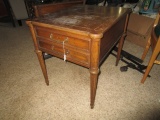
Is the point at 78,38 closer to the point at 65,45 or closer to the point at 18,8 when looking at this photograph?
the point at 65,45

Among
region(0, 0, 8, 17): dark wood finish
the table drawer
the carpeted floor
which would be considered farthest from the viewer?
region(0, 0, 8, 17): dark wood finish

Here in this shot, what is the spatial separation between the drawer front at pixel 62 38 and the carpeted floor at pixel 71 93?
2.07ft

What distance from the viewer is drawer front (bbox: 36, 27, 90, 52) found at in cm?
71

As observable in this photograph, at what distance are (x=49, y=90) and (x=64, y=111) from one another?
0.31 metres

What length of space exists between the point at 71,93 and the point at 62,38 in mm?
667

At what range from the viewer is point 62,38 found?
2.56 ft

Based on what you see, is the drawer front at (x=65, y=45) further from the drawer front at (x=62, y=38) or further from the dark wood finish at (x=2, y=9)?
the dark wood finish at (x=2, y=9)

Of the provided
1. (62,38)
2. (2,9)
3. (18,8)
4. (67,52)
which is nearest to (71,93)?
(67,52)

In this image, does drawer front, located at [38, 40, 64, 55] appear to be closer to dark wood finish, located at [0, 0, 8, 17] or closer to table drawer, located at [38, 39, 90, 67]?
table drawer, located at [38, 39, 90, 67]

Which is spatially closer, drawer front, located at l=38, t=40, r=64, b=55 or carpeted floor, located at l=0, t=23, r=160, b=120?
drawer front, located at l=38, t=40, r=64, b=55

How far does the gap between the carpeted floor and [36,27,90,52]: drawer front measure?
2.07ft

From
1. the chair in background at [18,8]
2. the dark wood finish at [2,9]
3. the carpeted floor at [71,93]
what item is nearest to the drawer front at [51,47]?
the carpeted floor at [71,93]

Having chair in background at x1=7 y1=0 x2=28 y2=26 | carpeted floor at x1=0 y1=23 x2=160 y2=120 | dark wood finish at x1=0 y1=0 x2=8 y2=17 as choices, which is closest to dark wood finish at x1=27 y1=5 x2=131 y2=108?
carpeted floor at x1=0 y1=23 x2=160 y2=120

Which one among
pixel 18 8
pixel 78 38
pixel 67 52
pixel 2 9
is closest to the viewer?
pixel 78 38
